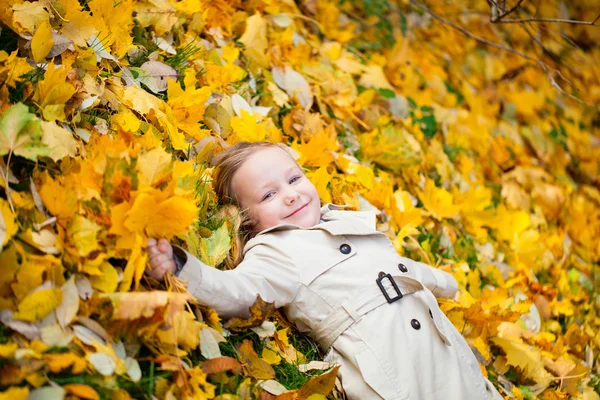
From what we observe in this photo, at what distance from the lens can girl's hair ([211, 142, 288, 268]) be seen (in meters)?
1.87

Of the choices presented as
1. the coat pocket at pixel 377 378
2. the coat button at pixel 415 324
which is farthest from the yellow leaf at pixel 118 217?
the coat button at pixel 415 324

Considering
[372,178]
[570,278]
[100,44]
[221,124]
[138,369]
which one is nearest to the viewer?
[138,369]

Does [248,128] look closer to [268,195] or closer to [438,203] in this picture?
[268,195]

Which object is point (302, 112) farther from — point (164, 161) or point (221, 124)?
point (164, 161)

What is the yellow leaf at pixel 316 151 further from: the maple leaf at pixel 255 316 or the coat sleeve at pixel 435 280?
the maple leaf at pixel 255 316

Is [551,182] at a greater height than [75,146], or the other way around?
[75,146]

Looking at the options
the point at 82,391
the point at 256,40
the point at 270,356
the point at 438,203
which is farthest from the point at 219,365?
the point at 256,40

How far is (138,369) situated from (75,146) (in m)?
0.56

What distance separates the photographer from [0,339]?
1167 millimetres

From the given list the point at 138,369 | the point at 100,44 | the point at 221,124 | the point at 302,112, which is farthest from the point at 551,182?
the point at 138,369

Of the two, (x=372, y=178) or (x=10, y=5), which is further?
(x=372, y=178)

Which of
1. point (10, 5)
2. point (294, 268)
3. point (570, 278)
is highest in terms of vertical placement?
point (10, 5)

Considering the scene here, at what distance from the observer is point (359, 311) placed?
1.72 m

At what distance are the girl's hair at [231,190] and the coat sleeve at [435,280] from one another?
0.52 metres
